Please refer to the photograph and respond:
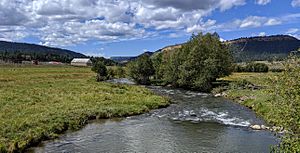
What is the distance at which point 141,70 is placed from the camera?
107625mm

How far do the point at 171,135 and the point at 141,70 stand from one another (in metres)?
75.3

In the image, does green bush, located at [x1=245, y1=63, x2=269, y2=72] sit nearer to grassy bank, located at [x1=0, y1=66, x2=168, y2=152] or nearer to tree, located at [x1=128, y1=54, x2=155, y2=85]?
tree, located at [x1=128, y1=54, x2=155, y2=85]

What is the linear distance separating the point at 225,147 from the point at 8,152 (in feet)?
55.5

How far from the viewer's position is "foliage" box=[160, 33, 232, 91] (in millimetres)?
82188

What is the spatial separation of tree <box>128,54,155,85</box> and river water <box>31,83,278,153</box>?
61.2 metres

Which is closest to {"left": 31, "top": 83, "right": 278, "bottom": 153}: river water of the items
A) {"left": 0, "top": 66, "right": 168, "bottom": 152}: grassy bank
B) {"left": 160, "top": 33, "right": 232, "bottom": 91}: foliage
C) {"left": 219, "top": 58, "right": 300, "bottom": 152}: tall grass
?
{"left": 0, "top": 66, "right": 168, "bottom": 152}: grassy bank

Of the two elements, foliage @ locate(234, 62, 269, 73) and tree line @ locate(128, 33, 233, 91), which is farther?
foliage @ locate(234, 62, 269, 73)

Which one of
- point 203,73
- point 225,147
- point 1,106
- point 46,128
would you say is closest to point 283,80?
point 225,147

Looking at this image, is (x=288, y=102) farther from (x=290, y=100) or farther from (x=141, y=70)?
(x=141, y=70)

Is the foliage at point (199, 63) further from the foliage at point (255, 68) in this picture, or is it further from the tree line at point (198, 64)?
the foliage at point (255, 68)

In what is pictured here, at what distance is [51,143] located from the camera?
97.7 feet

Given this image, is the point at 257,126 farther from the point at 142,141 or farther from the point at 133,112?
the point at 133,112

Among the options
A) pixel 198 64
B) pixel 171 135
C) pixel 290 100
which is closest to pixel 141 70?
pixel 198 64

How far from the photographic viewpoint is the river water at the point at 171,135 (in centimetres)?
2812
